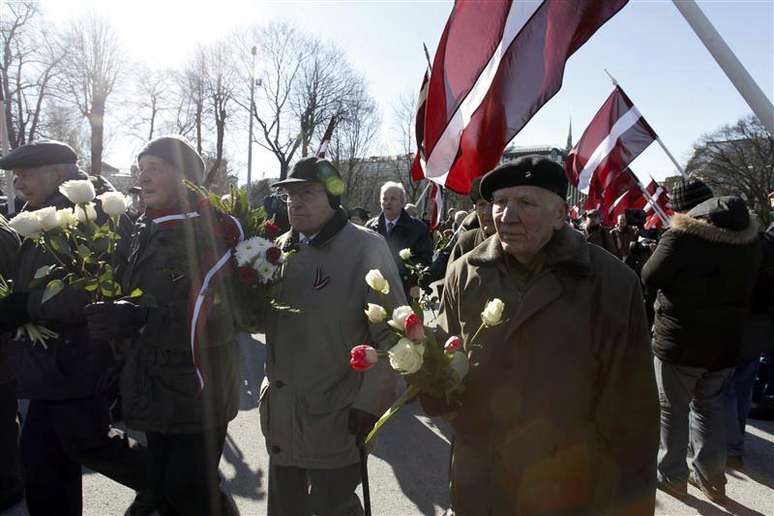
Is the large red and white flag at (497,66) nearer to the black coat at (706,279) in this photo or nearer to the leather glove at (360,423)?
the leather glove at (360,423)

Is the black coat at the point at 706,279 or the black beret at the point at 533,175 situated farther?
the black coat at the point at 706,279

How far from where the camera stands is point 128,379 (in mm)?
2646

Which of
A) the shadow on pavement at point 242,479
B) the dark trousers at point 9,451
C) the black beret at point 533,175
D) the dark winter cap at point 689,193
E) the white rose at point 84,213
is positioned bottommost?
the shadow on pavement at point 242,479

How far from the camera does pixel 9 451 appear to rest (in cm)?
353

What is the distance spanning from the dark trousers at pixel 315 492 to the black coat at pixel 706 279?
240cm

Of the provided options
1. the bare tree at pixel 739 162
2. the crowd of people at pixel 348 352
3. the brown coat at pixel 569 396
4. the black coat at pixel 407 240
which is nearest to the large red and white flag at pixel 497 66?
the crowd of people at pixel 348 352

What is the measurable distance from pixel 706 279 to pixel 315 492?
2.80 m

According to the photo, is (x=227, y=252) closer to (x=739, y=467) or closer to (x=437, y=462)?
(x=437, y=462)

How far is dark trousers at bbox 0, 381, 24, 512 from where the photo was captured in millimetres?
3369

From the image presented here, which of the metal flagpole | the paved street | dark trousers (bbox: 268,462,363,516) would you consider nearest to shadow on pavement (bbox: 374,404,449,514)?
the paved street

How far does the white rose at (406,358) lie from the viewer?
1.68 m

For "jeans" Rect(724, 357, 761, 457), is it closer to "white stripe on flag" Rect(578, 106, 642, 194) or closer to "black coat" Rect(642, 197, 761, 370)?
"black coat" Rect(642, 197, 761, 370)

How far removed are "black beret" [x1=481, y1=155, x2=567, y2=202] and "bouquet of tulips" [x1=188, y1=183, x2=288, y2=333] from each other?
1088 millimetres

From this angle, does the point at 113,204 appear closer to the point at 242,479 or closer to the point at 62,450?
the point at 62,450
